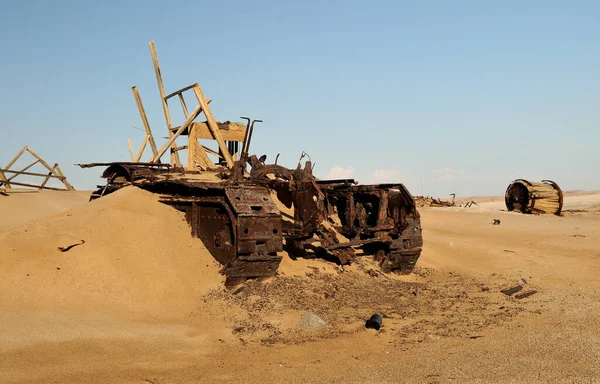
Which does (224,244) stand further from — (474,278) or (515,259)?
(515,259)

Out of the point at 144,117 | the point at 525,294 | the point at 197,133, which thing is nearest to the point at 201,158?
the point at 197,133

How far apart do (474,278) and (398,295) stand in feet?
7.98

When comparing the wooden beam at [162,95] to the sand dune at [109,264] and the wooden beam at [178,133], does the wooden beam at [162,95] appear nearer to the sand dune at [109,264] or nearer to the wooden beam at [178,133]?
the wooden beam at [178,133]

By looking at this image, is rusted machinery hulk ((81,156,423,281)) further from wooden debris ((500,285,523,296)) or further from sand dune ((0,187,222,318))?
wooden debris ((500,285,523,296))

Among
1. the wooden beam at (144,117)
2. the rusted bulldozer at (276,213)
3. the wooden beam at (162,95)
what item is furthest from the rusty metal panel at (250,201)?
the wooden beam at (144,117)

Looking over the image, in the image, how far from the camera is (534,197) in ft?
82.8

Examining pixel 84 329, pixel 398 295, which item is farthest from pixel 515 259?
pixel 84 329

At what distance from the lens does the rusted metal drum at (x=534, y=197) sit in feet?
83.0

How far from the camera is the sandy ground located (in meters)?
4.86

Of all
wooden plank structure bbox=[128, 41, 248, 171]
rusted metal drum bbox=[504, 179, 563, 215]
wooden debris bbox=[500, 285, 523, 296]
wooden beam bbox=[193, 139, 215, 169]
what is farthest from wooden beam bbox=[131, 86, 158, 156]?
rusted metal drum bbox=[504, 179, 563, 215]

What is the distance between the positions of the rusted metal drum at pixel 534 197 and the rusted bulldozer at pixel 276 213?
16.9 metres

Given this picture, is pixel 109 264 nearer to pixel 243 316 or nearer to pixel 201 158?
pixel 243 316

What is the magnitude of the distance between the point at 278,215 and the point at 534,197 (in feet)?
67.7

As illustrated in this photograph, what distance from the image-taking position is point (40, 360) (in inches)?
194
